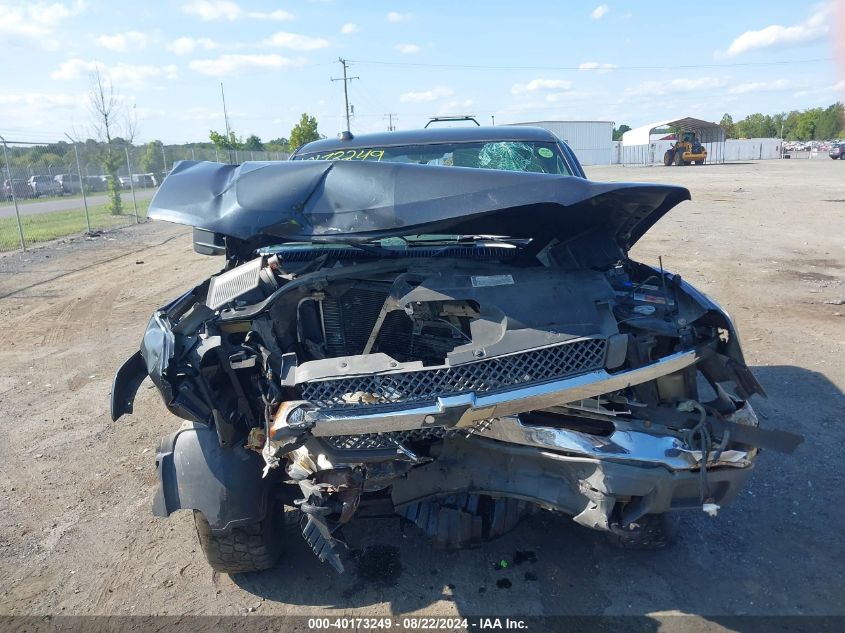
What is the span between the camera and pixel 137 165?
70.7ft

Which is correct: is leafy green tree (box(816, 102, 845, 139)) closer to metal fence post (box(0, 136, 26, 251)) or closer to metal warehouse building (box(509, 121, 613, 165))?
metal warehouse building (box(509, 121, 613, 165))

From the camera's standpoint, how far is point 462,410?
92.4 inches

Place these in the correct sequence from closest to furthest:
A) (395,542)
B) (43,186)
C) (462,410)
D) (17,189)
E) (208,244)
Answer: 1. (462,410)
2. (395,542)
3. (208,244)
4. (17,189)
5. (43,186)

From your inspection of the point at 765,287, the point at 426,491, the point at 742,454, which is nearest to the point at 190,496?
the point at 426,491

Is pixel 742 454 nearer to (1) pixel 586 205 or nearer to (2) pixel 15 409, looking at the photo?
(1) pixel 586 205

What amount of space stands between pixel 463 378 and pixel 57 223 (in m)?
19.4

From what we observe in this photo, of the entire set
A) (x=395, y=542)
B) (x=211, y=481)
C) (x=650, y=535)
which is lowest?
(x=395, y=542)

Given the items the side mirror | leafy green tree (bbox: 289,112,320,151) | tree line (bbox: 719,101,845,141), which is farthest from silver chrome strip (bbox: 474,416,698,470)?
tree line (bbox: 719,101,845,141)

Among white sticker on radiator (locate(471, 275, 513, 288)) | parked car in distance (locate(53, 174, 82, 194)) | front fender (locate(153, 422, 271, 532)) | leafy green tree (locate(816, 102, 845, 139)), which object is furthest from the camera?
leafy green tree (locate(816, 102, 845, 139))

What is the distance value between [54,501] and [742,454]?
3.80 meters

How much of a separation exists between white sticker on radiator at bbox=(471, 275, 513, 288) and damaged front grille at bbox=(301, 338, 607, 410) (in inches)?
13.8

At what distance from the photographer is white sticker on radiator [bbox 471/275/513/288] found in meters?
2.68

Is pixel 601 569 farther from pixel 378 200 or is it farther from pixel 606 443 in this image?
pixel 378 200

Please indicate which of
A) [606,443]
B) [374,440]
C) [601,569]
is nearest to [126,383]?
[374,440]
